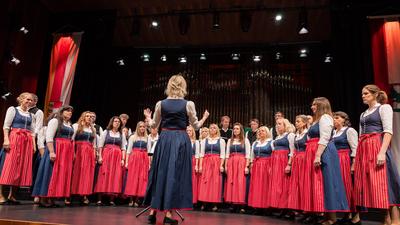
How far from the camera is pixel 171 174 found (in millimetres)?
2812

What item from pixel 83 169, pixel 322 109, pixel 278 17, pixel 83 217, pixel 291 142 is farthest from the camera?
pixel 278 17

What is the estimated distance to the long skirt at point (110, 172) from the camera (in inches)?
214

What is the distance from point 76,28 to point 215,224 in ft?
21.3

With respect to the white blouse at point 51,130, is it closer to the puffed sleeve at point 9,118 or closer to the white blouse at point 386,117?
the puffed sleeve at point 9,118

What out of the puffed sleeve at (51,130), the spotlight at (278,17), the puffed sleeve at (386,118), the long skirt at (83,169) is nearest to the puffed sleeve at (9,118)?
the puffed sleeve at (51,130)

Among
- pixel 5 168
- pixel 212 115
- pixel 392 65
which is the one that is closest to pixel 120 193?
pixel 5 168

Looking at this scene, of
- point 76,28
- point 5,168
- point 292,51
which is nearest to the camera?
point 5,168

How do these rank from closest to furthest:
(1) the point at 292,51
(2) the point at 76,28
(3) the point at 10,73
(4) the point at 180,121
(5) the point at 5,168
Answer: (4) the point at 180,121 < (5) the point at 5,168 < (3) the point at 10,73 < (2) the point at 76,28 < (1) the point at 292,51

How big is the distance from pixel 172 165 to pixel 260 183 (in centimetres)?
259

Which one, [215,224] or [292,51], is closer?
[215,224]

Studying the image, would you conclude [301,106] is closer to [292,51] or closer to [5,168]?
[292,51]

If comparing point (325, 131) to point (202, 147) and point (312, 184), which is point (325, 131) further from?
point (202, 147)

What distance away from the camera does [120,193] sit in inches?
219

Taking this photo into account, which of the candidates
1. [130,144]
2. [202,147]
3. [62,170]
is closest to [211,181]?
[202,147]
